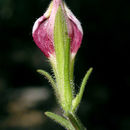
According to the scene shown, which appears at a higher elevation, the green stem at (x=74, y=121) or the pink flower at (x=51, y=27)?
the pink flower at (x=51, y=27)

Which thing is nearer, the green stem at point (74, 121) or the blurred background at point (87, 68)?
the green stem at point (74, 121)

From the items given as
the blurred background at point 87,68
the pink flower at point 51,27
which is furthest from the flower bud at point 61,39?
the blurred background at point 87,68

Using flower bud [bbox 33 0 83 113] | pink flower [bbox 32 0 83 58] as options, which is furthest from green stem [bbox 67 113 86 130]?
pink flower [bbox 32 0 83 58]

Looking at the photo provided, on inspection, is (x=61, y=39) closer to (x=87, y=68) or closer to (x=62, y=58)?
(x=62, y=58)

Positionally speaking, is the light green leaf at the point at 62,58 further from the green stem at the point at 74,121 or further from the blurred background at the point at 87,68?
the blurred background at the point at 87,68

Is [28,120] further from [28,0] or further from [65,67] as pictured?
[65,67]

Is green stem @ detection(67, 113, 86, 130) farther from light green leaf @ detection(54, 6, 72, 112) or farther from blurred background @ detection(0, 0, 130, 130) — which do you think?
blurred background @ detection(0, 0, 130, 130)
